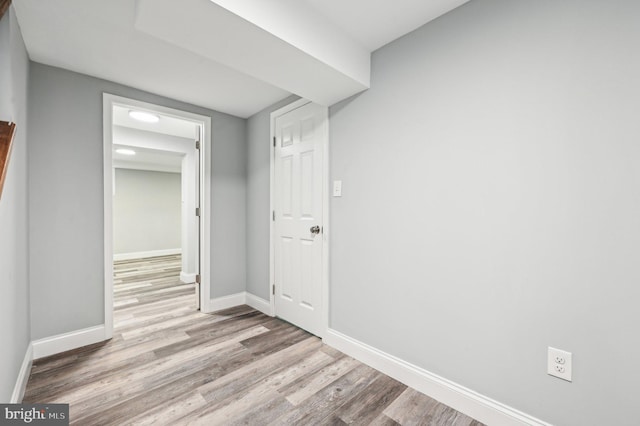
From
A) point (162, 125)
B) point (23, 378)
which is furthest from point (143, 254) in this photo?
point (23, 378)

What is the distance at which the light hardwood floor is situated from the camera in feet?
4.87

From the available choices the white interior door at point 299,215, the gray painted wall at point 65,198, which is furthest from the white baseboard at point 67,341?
the white interior door at point 299,215

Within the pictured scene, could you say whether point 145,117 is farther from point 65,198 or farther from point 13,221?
point 13,221

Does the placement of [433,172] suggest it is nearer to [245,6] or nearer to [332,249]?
[332,249]

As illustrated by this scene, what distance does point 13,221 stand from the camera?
60.1 inches

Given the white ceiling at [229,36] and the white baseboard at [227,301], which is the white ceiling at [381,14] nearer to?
the white ceiling at [229,36]

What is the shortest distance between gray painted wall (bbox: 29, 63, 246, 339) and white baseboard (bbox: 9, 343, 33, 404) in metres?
0.20

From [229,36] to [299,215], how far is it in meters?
1.54

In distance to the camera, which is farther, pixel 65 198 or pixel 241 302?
pixel 241 302

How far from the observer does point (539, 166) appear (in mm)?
1275

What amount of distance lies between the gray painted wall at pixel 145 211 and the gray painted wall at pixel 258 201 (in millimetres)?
5115

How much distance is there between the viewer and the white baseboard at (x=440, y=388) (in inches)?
53.2

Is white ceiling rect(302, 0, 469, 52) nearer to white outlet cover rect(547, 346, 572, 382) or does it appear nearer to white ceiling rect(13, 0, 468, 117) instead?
white ceiling rect(13, 0, 468, 117)

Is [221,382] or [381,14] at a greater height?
[381,14]
